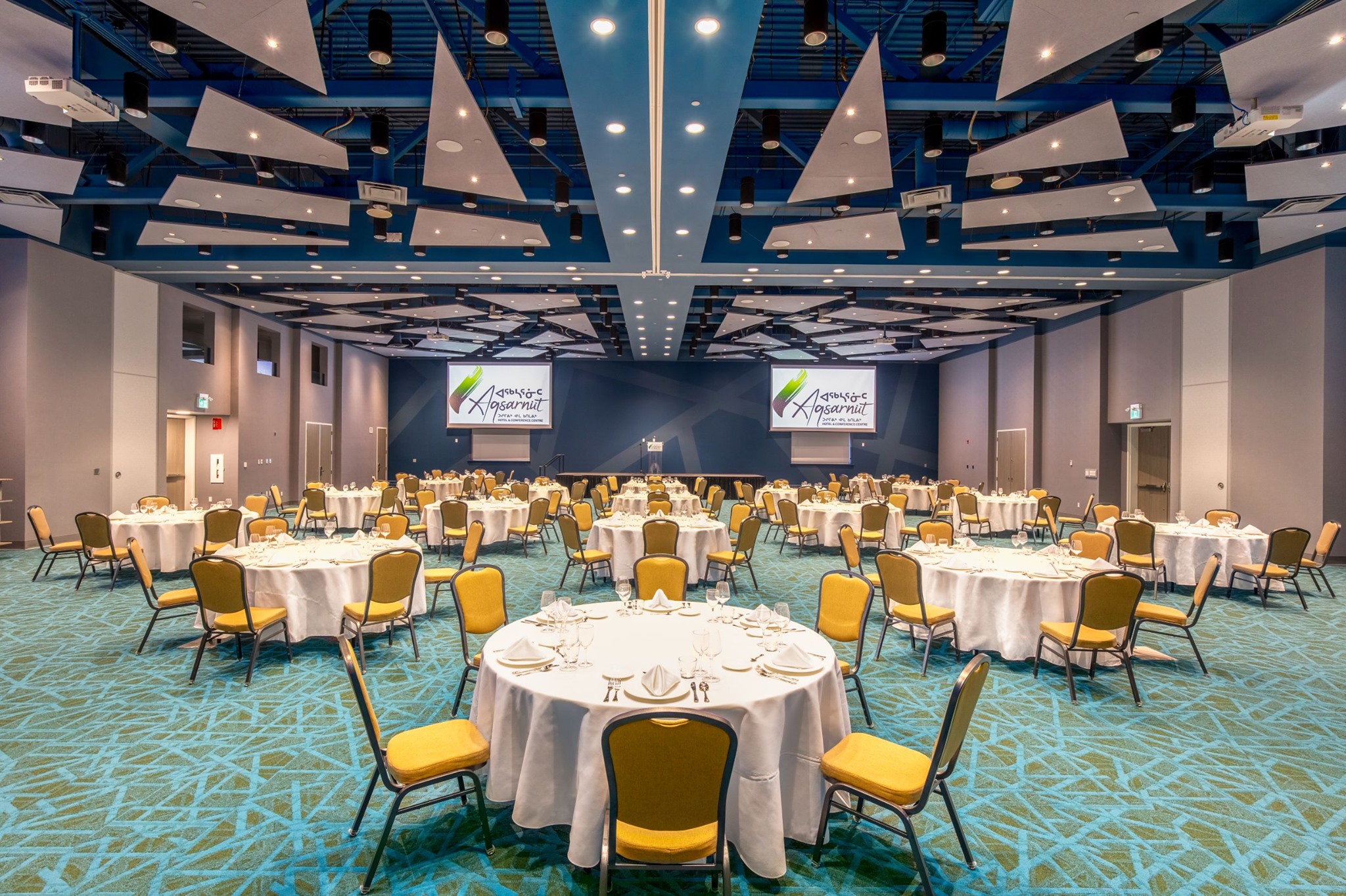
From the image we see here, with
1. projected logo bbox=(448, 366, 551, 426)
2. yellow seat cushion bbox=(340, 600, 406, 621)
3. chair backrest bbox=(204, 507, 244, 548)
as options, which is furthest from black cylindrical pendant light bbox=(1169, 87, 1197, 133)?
projected logo bbox=(448, 366, 551, 426)

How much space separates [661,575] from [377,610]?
7.47ft

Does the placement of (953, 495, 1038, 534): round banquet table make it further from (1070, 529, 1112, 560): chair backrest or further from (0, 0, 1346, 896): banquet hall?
(1070, 529, 1112, 560): chair backrest

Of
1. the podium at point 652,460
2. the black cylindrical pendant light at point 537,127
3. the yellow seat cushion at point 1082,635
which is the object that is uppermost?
the black cylindrical pendant light at point 537,127

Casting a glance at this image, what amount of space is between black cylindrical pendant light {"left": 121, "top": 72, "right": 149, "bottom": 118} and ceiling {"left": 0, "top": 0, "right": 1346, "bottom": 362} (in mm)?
329

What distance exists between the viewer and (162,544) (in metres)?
8.15

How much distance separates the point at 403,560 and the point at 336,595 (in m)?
0.87

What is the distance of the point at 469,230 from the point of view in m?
8.98

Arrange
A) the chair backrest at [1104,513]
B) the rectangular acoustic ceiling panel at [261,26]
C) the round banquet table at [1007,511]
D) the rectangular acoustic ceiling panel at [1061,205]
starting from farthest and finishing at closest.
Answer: the round banquet table at [1007,511] < the chair backrest at [1104,513] < the rectangular acoustic ceiling panel at [1061,205] < the rectangular acoustic ceiling panel at [261,26]

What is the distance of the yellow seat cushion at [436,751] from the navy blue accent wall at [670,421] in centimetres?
2017

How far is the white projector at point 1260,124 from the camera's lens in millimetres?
5523

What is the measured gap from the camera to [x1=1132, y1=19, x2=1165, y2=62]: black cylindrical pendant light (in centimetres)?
479

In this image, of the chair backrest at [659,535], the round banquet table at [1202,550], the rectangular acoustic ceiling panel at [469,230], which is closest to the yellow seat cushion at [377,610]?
the chair backrest at [659,535]

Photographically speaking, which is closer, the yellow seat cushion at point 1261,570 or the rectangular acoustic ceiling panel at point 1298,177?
the rectangular acoustic ceiling panel at point 1298,177

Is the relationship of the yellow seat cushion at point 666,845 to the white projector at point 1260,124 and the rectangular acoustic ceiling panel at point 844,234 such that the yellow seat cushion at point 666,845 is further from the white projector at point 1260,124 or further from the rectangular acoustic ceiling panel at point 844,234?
the rectangular acoustic ceiling panel at point 844,234
